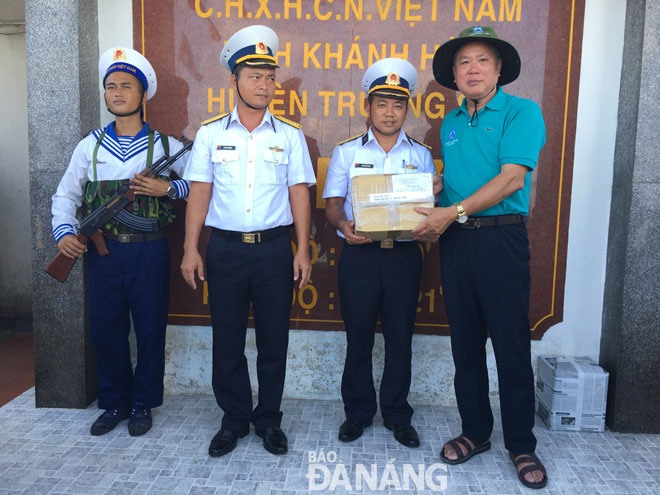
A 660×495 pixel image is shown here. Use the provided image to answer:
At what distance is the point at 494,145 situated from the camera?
8.03ft

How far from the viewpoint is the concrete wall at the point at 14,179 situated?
4859 millimetres

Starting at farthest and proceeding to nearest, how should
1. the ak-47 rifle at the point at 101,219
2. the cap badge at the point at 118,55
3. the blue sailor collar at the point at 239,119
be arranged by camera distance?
the cap badge at the point at 118,55
the ak-47 rifle at the point at 101,219
the blue sailor collar at the point at 239,119

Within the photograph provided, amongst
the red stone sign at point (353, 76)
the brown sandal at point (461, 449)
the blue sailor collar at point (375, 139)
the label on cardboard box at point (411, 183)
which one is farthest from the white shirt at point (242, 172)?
the brown sandal at point (461, 449)

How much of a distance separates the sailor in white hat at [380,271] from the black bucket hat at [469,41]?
218 mm

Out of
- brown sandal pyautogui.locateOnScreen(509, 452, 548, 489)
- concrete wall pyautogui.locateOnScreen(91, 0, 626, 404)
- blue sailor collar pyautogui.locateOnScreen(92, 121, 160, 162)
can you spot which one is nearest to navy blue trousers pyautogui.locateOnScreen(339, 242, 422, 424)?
concrete wall pyautogui.locateOnScreen(91, 0, 626, 404)

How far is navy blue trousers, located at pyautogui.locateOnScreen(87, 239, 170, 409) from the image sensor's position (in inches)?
113

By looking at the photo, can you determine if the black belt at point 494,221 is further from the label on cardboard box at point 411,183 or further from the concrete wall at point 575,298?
the concrete wall at point 575,298

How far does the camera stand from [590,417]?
9.72 ft

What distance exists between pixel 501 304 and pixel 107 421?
240 centimetres

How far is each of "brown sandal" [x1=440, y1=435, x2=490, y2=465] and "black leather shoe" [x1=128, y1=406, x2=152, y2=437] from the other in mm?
1745

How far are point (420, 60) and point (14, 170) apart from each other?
13.9 ft

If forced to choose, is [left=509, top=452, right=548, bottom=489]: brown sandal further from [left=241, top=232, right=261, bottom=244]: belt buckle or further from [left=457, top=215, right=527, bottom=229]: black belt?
[left=241, top=232, right=261, bottom=244]: belt buckle

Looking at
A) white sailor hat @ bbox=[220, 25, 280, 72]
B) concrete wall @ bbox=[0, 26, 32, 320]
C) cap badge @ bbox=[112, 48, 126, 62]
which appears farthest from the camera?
concrete wall @ bbox=[0, 26, 32, 320]

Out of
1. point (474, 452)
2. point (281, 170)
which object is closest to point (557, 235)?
point (474, 452)
